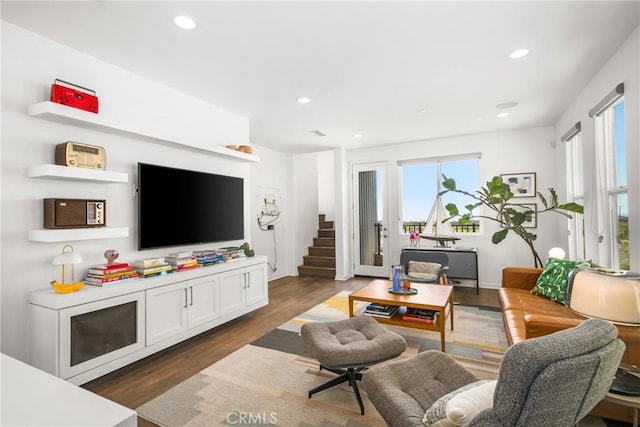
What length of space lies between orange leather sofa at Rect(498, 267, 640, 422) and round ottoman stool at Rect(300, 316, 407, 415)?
80 cm

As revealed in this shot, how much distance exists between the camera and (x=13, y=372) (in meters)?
1.01

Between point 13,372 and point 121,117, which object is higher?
point 121,117

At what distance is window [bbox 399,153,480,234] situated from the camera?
217 inches

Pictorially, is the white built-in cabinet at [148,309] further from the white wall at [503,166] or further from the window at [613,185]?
the window at [613,185]

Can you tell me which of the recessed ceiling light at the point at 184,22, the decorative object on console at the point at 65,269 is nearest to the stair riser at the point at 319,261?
the decorative object on console at the point at 65,269

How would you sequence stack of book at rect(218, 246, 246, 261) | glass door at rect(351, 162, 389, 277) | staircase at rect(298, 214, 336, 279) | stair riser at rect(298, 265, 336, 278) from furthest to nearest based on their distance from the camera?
staircase at rect(298, 214, 336, 279) → stair riser at rect(298, 265, 336, 278) → glass door at rect(351, 162, 389, 277) → stack of book at rect(218, 246, 246, 261)

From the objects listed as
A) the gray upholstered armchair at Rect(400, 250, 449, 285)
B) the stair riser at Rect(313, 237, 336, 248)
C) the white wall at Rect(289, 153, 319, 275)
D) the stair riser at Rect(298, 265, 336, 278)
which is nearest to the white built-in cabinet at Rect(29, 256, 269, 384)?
the gray upholstered armchair at Rect(400, 250, 449, 285)

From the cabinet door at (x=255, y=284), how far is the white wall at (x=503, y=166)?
9.70 feet

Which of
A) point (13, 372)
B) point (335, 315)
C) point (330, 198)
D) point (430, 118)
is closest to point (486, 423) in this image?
point (13, 372)

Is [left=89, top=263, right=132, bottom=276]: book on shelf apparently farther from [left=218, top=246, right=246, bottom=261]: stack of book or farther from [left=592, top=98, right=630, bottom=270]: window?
[left=592, top=98, right=630, bottom=270]: window

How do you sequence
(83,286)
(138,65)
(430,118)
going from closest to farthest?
(83,286) → (138,65) → (430,118)

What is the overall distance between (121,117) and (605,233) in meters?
4.76

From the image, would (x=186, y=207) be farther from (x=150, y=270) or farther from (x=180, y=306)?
(x=180, y=306)

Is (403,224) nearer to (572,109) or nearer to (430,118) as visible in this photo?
(430,118)
